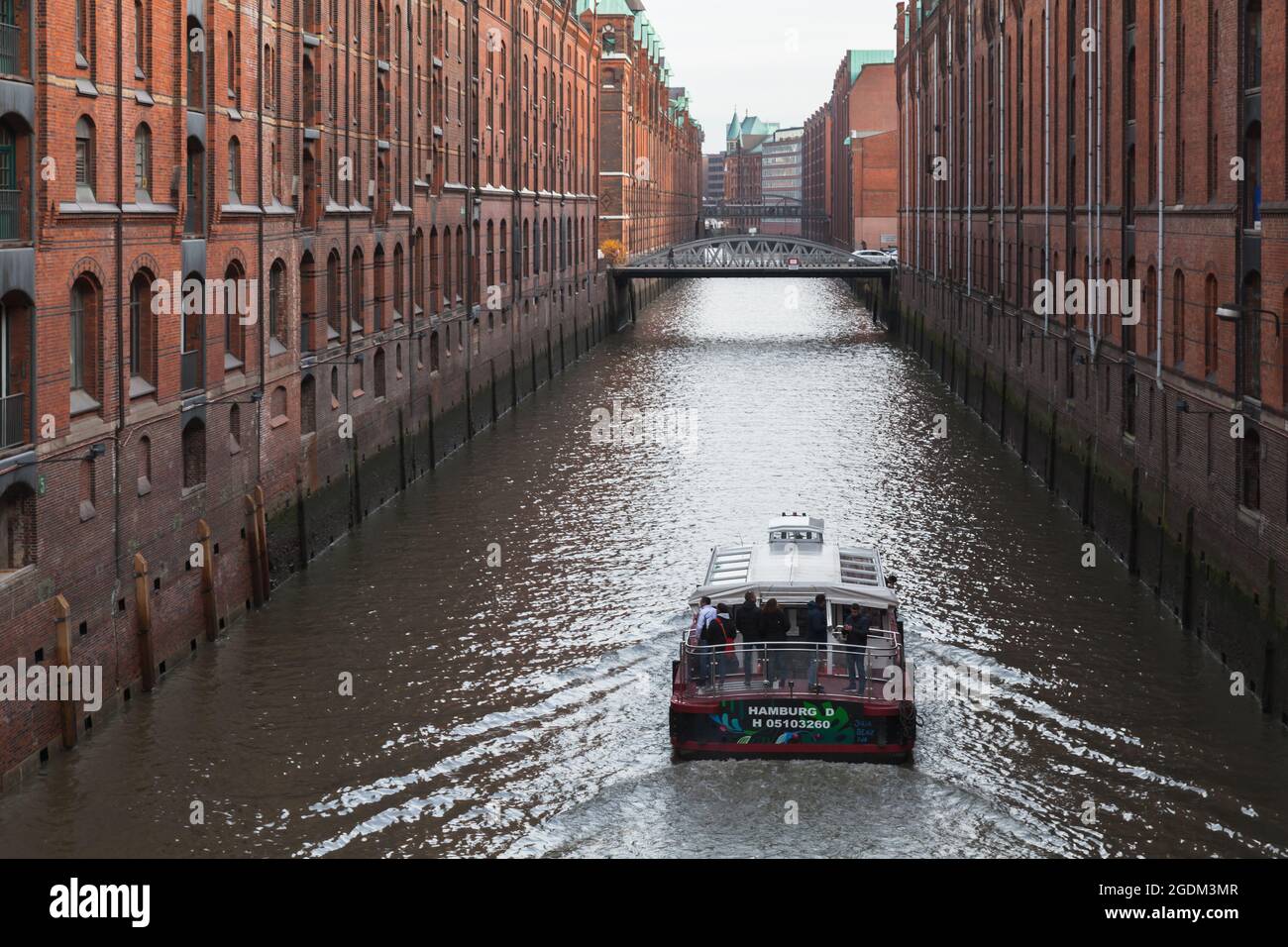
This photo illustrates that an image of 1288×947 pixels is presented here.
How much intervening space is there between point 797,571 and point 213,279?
492 inches

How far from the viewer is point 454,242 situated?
183 ft

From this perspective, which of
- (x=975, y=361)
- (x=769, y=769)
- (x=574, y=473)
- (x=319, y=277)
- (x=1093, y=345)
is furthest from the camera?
(x=975, y=361)

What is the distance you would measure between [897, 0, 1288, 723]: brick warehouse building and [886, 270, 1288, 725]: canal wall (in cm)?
6

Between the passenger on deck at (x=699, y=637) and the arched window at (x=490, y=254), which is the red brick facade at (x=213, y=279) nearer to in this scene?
the arched window at (x=490, y=254)

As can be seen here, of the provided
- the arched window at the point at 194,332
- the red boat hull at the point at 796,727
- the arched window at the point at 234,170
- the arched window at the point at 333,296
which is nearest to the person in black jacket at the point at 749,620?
the red boat hull at the point at 796,727

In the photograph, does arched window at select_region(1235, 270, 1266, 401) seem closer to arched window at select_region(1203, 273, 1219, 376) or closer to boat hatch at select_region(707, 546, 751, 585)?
arched window at select_region(1203, 273, 1219, 376)

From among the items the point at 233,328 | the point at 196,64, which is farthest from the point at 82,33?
the point at 233,328

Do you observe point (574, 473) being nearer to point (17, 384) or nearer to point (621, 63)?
point (17, 384)

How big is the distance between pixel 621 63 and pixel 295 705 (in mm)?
94971

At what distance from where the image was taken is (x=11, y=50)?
69.4 feet

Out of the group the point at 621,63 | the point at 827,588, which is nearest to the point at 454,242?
the point at 827,588

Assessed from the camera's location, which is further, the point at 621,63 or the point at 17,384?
the point at 621,63

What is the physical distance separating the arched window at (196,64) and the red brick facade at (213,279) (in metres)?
0.05

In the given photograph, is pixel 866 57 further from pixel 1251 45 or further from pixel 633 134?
pixel 1251 45
